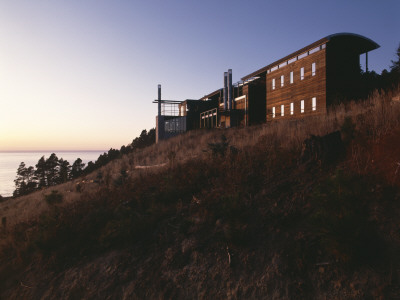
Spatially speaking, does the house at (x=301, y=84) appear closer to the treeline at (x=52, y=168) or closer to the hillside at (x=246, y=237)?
the hillside at (x=246, y=237)

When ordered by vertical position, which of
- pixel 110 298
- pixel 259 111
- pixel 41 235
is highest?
pixel 259 111

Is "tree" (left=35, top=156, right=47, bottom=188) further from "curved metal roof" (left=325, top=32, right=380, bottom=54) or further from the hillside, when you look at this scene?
"curved metal roof" (left=325, top=32, right=380, bottom=54)

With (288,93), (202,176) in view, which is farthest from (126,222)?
(288,93)

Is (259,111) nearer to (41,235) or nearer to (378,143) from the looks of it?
(378,143)

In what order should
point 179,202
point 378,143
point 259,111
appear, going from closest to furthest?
point 378,143, point 179,202, point 259,111

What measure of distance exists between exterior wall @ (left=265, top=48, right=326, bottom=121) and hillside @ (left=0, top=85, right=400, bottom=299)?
1434 centimetres

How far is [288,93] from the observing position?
24.5 meters

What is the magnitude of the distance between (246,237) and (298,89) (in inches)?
859

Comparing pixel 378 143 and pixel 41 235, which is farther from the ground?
pixel 378 143

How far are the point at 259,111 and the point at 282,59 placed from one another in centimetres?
665

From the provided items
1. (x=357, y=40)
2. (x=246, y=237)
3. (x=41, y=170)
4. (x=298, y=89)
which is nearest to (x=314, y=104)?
(x=298, y=89)

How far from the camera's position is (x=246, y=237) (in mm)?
4500

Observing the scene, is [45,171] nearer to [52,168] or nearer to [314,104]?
[52,168]

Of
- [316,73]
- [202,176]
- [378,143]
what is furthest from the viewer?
[316,73]
